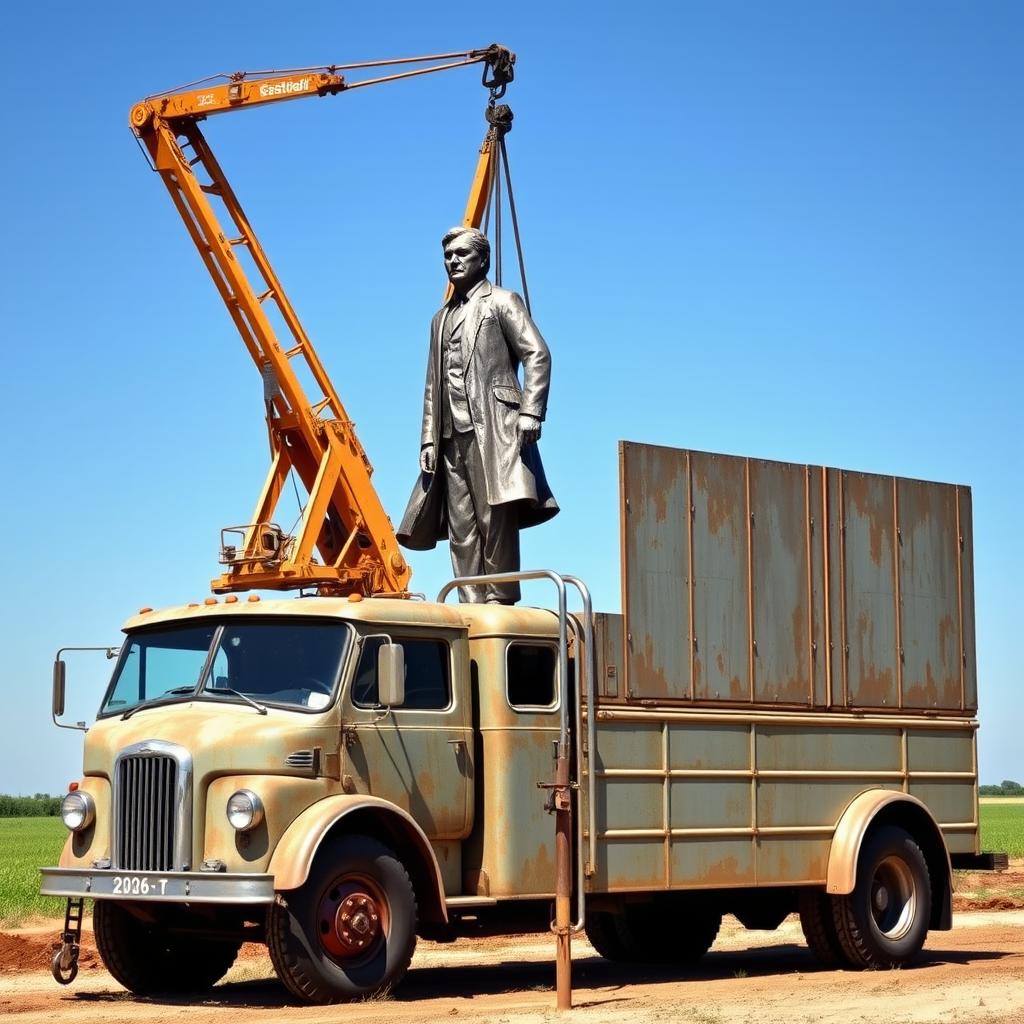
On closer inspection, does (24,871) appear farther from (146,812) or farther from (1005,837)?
(1005,837)

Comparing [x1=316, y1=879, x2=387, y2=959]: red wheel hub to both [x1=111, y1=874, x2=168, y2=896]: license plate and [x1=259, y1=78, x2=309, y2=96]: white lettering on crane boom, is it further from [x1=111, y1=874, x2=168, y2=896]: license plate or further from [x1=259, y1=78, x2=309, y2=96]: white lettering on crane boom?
[x1=259, y1=78, x2=309, y2=96]: white lettering on crane boom

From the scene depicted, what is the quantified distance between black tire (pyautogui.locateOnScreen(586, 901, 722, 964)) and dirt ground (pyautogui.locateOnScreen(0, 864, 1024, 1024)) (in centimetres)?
26

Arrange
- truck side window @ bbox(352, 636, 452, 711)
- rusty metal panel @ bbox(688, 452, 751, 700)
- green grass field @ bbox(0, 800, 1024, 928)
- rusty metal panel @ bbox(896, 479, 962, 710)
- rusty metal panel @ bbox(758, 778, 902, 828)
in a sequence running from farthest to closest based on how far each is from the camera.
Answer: green grass field @ bbox(0, 800, 1024, 928) < rusty metal panel @ bbox(896, 479, 962, 710) < rusty metal panel @ bbox(758, 778, 902, 828) < rusty metal panel @ bbox(688, 452, 751, 700) < truck side window @ bbox(352, 636, 452, 711)

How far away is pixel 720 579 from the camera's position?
14734 millimetres

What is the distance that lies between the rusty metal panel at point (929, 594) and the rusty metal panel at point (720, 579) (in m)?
2.07

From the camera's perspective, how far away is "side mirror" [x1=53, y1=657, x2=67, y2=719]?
44.3 ft

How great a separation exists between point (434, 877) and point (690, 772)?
2.46m

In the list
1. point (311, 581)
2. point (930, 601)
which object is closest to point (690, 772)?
point (930, 601)

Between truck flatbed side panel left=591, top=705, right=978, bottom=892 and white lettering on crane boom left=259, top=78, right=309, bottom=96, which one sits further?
white lettering on crane boom left=259, top=78, right=309, bottom=96

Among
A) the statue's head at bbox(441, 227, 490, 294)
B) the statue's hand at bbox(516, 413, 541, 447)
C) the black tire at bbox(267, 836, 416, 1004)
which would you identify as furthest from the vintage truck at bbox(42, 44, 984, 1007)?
the statue's head at bbox(441, 227, 490, 294)

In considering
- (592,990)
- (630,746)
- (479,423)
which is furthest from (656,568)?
(592,990)

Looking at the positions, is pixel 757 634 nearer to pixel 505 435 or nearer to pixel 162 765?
pixel 505 435

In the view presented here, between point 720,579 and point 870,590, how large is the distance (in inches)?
76.6

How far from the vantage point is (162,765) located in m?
12.1
